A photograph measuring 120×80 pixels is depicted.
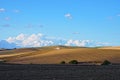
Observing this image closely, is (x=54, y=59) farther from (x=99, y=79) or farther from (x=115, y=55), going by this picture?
(x=99, y=79)

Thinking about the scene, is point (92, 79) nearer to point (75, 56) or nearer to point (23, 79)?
point (23, 79)

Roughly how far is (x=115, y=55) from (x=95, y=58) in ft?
30.8

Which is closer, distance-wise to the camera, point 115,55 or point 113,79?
point 113,79

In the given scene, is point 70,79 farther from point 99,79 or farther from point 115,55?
point 115,55

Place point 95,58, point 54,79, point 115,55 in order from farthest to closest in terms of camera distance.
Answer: point 115,55, point 95,58, point 54,79

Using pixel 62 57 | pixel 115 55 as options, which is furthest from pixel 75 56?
pixel 115 55

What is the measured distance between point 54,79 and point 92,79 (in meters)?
3.25

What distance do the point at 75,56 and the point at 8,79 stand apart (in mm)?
77872

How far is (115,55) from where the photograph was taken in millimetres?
108750

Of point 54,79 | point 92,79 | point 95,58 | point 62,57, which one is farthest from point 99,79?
point 62,57

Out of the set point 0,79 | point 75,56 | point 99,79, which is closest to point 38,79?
point 0,79

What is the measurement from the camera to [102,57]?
342 ft

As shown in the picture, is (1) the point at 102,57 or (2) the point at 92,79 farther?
(1) the point at 102,57

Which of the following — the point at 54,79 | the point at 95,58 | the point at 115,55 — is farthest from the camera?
the point at 115,55
